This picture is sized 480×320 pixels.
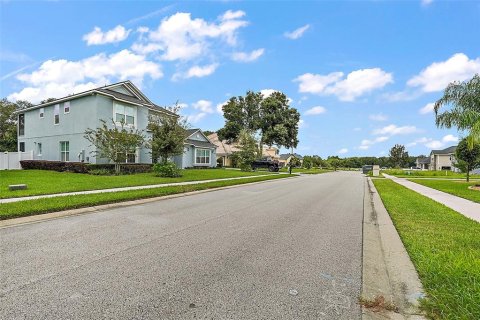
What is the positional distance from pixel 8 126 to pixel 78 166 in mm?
28423

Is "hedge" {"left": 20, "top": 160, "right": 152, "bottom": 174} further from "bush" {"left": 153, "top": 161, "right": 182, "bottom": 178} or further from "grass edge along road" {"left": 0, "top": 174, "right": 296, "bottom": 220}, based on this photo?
"grass edge along road" {"left": 0, "top": 174, "right": 296, "bottom": 220}

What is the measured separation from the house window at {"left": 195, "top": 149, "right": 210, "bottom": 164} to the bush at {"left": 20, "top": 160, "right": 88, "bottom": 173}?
56.7 feet

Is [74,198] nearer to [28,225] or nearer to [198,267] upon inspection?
[28,225]

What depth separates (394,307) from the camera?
10.4 feet

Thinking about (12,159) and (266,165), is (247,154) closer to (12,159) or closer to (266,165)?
(266,165)

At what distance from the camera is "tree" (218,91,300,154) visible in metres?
52.2

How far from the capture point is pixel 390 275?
4.05 m

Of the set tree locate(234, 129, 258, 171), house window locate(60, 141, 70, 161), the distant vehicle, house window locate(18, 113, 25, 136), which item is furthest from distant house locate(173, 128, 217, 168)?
house window locate(18, 113, 25, 136)

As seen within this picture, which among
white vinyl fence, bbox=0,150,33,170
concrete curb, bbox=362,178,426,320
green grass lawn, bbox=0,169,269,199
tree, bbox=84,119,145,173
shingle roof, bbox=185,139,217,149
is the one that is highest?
shingle roof, bbox=185,139,217,149

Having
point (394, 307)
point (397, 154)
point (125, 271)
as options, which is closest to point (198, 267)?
point (125, 271)

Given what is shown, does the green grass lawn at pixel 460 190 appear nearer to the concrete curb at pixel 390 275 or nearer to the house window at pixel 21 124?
the concrete curb at pixel 390 275

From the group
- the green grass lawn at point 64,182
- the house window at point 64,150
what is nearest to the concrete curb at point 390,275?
the green grass lawn at point 64,182

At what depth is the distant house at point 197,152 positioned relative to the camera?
35.2 meters

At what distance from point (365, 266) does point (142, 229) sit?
14.3ft
